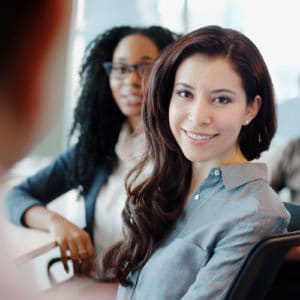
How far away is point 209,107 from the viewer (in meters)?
0.95

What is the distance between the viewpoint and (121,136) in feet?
5.63

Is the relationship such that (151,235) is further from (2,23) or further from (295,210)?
(2,23)

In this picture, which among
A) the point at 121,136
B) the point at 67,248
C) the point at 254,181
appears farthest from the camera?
the point at 121,136

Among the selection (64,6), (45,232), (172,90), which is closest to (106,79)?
(45,232)

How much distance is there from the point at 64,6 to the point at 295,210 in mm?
951

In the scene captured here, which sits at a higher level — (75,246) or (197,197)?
(197,197)

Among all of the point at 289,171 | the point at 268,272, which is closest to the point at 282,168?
the point at 289,171

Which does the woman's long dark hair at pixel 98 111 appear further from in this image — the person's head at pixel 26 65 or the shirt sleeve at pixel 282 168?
the person's head at pixel 26 65

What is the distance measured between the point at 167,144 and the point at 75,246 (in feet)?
1.58

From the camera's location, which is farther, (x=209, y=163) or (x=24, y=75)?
(x=209, y=163)

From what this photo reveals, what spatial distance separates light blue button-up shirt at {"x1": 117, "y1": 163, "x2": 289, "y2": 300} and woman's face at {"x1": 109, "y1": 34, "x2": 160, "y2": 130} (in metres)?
0.65

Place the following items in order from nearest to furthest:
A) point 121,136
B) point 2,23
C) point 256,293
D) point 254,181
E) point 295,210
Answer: point 2,23, point 256,293, point 254,181, point 295,210, point 121,136

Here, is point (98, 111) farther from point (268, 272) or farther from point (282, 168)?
point (268, 272)

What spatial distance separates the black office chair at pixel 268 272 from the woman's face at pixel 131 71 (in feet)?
3.04
